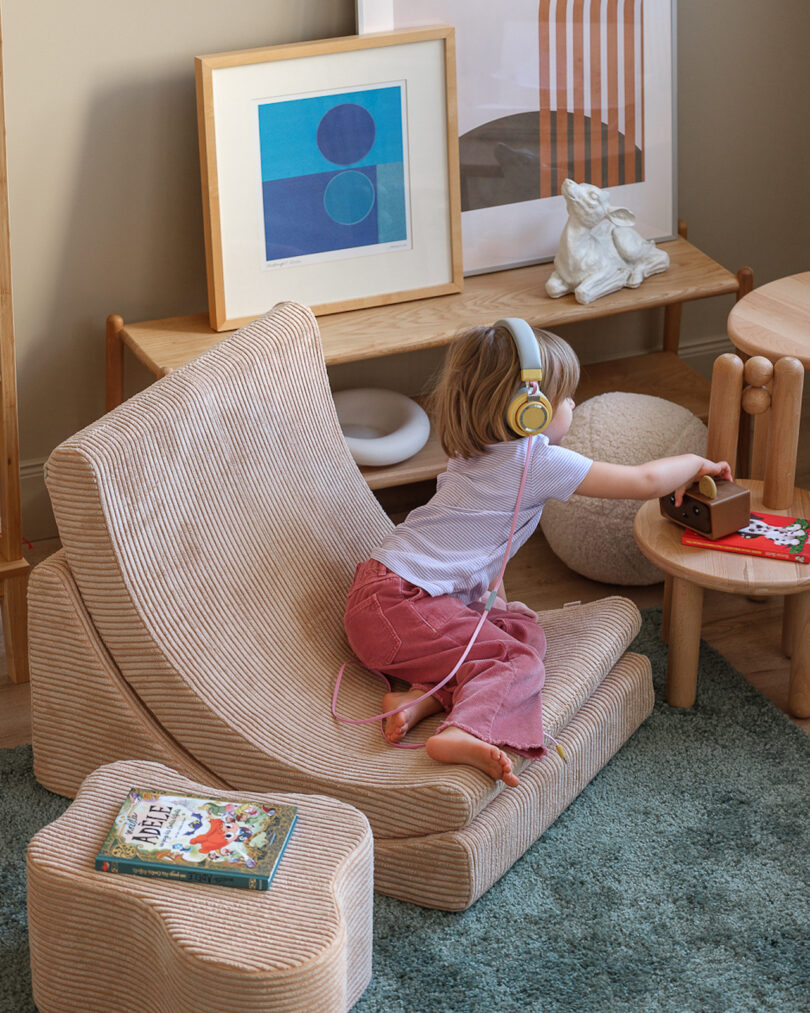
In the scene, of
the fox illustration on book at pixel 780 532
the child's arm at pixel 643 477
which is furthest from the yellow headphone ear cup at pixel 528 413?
the fox illustration on book at pixel 780 532

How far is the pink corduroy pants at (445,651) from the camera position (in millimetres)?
2031

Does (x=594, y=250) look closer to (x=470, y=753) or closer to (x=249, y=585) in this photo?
(x=249, y=585)

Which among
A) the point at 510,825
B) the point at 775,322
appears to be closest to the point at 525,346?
the point at 510,825

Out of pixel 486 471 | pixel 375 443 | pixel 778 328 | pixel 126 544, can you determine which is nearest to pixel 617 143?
pixel 778 328

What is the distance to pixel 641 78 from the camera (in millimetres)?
3184

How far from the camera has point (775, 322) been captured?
8.89 feet

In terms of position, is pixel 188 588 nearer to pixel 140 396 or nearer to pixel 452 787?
pixel 140 396

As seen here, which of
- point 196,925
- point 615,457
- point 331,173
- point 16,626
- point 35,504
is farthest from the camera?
point 35,504

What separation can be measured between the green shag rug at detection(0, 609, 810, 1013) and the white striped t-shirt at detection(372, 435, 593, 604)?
468mm

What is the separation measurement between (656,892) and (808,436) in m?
1.93

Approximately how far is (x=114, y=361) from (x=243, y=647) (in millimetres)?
1075

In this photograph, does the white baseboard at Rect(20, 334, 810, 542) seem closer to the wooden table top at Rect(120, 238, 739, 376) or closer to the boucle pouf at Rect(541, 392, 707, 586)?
the wooden table top at Rect(120, 238, 739, 376)

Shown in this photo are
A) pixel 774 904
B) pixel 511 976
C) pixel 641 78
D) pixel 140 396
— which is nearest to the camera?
pixel 511 976

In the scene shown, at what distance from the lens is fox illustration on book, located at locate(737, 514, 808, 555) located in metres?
2.35
